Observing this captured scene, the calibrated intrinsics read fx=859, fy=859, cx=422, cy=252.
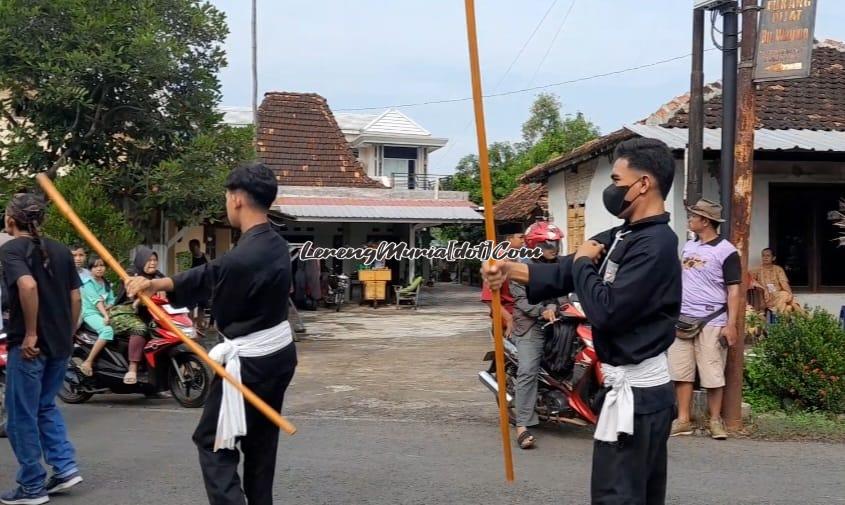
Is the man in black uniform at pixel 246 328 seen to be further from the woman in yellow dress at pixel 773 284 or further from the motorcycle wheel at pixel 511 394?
the woman in yellow dress at pixel 773 284

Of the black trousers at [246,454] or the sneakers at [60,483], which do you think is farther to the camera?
the sneakers at [60,483]

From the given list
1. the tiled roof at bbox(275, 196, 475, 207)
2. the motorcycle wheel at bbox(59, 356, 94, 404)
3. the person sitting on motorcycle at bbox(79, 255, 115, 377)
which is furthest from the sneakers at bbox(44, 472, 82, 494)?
the tiled roof at bbox(275, 196, 475, 207)

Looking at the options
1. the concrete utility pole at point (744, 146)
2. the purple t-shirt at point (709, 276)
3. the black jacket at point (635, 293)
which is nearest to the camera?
the black jacket at point (635, 293)

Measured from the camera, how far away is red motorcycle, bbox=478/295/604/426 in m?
6.84

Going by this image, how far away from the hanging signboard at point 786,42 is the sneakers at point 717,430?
9.87 feet

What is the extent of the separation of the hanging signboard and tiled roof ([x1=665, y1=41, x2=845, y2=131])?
458 cm

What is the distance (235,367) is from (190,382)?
4.83m

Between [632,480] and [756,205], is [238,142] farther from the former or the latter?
[632,480]

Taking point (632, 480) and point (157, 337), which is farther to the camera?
point (157, 337)

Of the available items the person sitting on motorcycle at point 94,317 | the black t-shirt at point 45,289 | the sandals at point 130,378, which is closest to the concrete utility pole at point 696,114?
the sandals at point 130,378

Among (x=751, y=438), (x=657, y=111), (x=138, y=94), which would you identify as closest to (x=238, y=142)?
(x=138, y=94)

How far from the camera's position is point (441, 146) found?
31.2m

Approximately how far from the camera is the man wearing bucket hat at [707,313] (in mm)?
7156

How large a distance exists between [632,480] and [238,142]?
35.9 ft
